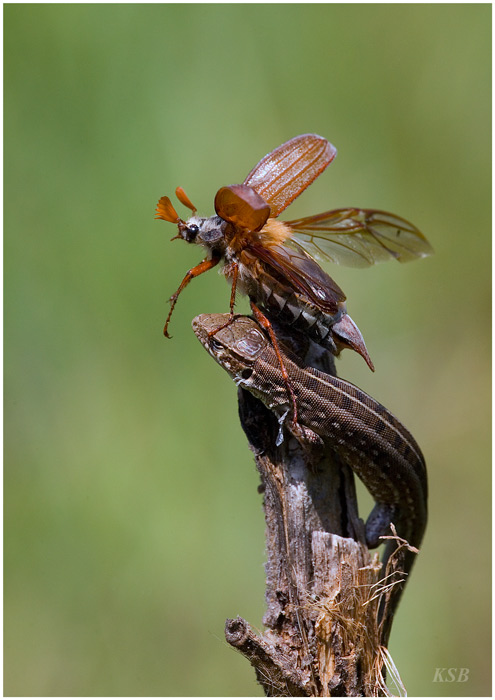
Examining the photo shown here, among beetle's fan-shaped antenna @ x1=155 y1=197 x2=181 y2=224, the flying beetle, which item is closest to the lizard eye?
the flying beetle

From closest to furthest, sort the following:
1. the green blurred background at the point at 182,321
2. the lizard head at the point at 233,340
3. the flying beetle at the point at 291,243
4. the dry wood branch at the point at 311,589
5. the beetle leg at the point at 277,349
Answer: the dry wood branch at the point at 311,589 < the flying beetle at the point at 291,243 < the beetle leg at the point at 277,349 < the lizard head at the point at 233,340 < the green blurred background at the point at 182,321

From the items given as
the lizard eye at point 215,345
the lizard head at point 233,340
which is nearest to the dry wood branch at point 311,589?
the lizard head at point 233,340

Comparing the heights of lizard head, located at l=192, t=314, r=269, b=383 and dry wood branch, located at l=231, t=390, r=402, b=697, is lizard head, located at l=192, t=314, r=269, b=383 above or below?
above

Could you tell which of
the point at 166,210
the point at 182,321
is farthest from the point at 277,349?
the point at 182,321

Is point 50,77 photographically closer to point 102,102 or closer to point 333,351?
point 102,102

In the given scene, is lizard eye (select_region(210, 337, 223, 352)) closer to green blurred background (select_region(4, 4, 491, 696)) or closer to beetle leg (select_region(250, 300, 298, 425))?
beetle leg (select_region(250, 300, 298, 425))

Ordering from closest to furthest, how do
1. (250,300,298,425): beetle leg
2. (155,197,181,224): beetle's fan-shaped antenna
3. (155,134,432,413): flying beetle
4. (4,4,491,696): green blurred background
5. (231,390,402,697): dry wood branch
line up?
→ (231,390,402,697): dry wood branch, (155,134,432,413): flying beetle, (250,300,298,425): beetle leg, (155,197,181,224): beetle's fan-shaped antenna, (4,4,491,696): green blurred background

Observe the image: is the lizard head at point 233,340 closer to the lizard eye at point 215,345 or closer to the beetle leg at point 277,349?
the lizard eye at point 215,345
